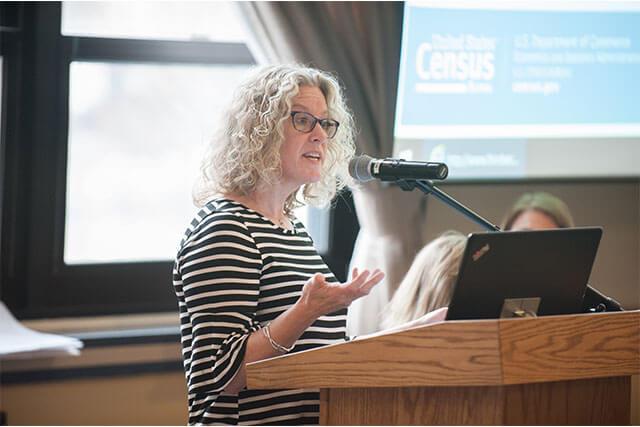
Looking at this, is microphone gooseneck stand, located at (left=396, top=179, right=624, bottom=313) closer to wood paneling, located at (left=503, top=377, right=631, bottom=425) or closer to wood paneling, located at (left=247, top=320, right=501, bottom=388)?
wood paneling, located at (left=503, top=377, right=631, bottom=425)

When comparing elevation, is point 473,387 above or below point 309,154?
below

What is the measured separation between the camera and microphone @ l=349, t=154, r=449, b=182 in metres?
1.71

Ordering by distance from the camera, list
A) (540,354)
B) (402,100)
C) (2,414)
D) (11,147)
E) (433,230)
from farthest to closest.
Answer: (433,230)
(402,100)
(11,147)
(2,414)
(540,354)

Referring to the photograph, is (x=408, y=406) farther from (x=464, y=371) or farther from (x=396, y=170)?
(x=396, y=170)

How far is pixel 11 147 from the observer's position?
3.09m

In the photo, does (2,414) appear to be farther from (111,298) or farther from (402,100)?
(402,100)

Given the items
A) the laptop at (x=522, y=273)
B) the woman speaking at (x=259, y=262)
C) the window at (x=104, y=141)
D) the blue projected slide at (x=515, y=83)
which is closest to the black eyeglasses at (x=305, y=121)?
the woman speaking at (x=259, y=262)

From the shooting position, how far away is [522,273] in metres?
1.52

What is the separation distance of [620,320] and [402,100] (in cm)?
187

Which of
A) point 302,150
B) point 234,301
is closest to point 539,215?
point 302,150

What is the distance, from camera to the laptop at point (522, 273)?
147 centimetres

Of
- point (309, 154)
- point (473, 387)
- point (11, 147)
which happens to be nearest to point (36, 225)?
point (11, 147)

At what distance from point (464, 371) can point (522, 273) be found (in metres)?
0.19

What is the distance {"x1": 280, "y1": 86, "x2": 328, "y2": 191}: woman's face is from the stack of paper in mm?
1277
